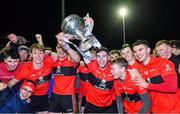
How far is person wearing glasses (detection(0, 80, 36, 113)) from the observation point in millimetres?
6395

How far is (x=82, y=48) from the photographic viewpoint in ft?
20.2

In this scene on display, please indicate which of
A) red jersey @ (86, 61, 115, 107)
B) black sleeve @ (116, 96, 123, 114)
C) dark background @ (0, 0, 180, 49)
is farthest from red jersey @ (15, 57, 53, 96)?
dark background @ (0, 0, 180, 49)

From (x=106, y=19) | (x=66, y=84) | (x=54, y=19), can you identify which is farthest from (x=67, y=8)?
(x=66, y=84)

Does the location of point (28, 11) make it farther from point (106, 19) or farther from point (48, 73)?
point (48, 73)

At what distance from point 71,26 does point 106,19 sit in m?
33.7

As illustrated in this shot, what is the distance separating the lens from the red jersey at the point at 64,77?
25.4 ft

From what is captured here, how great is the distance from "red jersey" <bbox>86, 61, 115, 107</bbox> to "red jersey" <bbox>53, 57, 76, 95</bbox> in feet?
2.98

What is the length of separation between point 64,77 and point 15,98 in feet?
4.86

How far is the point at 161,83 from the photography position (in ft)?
17.9

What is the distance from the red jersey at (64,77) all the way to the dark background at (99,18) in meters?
24.9

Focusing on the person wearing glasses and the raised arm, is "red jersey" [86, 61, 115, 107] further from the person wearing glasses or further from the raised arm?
the person wearing glasses

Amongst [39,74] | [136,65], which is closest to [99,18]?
[39,74]

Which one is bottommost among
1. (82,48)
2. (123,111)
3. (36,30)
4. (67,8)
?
(123,111)

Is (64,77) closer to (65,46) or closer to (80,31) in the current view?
(65,46)
